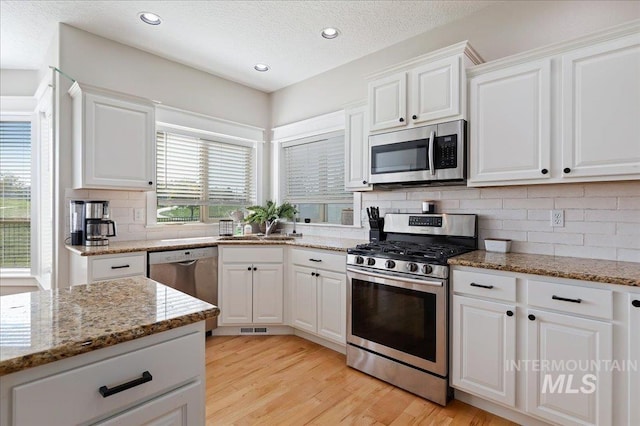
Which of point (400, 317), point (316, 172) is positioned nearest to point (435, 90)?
point (400, 317)

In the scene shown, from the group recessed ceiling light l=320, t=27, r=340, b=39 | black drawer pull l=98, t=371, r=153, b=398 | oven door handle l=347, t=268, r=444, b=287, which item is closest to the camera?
black drawer pull l=98, t=371, r=153, b=398

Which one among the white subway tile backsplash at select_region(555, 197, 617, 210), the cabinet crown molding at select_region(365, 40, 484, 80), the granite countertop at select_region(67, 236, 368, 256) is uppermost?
the cabinet crown molding at select_region(365, 40, 484, 80)

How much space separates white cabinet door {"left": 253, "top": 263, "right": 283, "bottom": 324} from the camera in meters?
3.29

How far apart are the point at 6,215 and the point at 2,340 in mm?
4303

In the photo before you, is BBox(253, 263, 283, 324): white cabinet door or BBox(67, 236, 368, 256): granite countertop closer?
BBox(67, 236, 368, 256): granite countertop

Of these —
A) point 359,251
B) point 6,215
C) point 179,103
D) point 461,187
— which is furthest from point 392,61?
point 6,215

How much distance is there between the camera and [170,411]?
992mm

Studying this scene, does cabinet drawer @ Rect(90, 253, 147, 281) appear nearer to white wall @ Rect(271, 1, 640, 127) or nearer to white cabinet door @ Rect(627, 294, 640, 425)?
white wall @ Rect(271, 1, 640, 127)

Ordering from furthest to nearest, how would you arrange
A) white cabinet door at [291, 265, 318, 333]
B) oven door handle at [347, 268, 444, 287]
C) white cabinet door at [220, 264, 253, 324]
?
white cabinet door at [220, 264, 253, 324] → white cabinet door at [291, 265, 318, 333] → oven door handle at [347, 268, 444, 287]

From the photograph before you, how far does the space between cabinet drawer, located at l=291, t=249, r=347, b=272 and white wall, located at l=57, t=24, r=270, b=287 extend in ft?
4.41

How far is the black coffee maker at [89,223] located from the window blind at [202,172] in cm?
74

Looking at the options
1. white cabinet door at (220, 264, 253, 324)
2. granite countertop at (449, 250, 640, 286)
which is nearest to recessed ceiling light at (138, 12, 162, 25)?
white cabinet door at (220, 264, 253, 324)

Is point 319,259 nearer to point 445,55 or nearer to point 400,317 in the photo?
point 400,317

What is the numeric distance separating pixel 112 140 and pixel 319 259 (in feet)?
6.93
